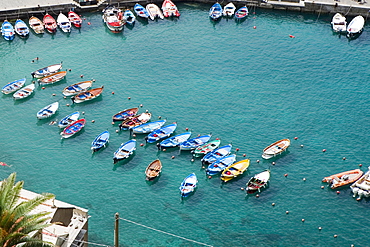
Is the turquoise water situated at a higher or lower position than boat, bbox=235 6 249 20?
lower

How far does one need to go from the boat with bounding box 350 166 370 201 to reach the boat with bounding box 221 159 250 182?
529 inches

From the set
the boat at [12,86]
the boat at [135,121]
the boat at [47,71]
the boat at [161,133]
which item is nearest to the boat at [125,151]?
the boat at [161,133]

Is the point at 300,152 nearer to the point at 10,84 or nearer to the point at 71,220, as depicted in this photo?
the point at 71,220

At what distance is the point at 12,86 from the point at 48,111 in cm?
894

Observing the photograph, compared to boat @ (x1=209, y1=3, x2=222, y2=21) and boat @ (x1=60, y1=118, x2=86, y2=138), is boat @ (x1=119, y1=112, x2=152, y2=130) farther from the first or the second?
boat @ (x1=209, y1=3, x2=222, y2=21)

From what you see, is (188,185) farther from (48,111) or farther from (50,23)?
(50,23)

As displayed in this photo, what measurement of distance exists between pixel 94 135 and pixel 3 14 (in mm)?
40263

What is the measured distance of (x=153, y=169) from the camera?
245 feet

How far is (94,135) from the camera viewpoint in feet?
267

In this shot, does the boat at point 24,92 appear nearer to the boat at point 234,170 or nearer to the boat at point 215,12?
the boat at point 234,170

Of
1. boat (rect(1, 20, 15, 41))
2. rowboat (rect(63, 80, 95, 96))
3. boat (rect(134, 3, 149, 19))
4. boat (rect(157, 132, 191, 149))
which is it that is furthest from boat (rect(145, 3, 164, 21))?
boat (rect(157, 132, 191, 149))

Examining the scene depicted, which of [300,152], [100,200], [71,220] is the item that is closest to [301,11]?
[300,152]

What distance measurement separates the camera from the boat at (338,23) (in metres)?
108

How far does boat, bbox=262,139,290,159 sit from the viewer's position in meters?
77.5
